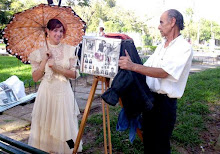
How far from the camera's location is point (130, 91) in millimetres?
1964

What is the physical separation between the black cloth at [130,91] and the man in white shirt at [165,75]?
84 millimetres

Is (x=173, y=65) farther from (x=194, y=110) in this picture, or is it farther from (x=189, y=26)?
(x=189, y=26)

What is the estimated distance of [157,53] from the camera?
212 cm

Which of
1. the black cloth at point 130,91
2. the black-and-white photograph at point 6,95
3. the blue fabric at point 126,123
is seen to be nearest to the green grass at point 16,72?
the black-and-white photograph at point 6,95

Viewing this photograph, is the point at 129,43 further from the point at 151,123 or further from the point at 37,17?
the point at 37,17

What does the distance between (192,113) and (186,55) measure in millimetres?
2857

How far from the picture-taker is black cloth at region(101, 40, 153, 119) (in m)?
1.86

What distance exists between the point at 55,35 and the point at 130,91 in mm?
1115

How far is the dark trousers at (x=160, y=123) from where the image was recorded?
2.05m

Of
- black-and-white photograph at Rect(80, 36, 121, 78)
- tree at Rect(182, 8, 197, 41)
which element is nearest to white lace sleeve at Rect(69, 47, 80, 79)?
black-and-white photograph at Rect(80, 36, 121, 78)

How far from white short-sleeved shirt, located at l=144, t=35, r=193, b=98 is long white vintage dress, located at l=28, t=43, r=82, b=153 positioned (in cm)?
100

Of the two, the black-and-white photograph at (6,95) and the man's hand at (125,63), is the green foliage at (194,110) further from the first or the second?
the black-and-white photograph at (6,95)

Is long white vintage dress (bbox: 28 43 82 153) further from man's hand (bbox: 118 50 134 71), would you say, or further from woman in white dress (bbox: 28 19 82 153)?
man's hand (bbox: 118 50 134 71)

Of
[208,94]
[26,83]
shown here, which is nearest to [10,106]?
[26,83]
